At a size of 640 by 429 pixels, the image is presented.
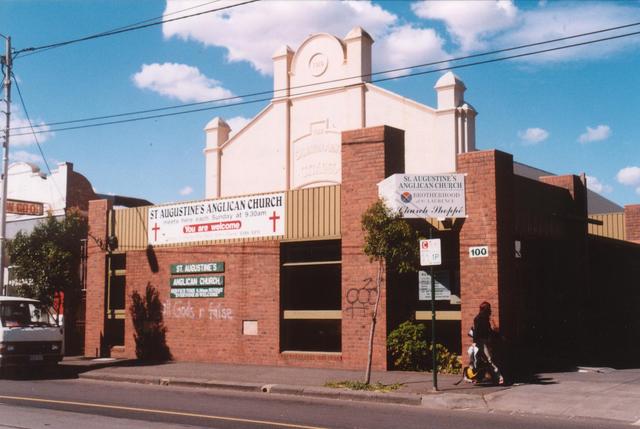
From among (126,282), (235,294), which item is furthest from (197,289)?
(126,282)

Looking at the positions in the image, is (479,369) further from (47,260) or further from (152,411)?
(47,260)

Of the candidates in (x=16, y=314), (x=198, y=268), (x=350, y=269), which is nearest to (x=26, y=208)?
(x=16, y=314)

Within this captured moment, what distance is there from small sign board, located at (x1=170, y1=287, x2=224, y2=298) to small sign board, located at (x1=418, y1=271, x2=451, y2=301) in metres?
5.87

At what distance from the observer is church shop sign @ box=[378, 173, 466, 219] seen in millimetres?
16219

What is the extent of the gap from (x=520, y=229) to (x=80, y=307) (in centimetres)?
1600

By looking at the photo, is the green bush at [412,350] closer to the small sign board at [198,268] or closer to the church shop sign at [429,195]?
the church shop sign at [429,195]

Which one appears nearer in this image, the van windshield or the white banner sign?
the van windshield

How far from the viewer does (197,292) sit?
20891 millimetres

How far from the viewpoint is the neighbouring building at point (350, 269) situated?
1642cm

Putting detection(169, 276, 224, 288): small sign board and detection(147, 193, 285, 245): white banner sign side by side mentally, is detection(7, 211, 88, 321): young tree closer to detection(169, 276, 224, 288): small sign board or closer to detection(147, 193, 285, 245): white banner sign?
detection(147, 193, 285, 245): white banner sign

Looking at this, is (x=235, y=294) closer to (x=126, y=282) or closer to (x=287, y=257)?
(x=287, y=257)

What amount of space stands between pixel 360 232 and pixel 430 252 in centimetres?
378

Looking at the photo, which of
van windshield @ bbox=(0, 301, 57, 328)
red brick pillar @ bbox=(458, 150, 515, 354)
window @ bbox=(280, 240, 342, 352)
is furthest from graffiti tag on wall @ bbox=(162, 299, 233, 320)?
red brick pillar @ bbox=(458, 150, 515, 354)

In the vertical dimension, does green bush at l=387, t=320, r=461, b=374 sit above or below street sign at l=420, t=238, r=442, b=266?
below
